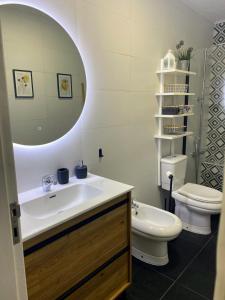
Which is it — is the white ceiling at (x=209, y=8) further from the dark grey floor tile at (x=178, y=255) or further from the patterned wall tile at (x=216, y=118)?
the dark grey floor tile at (x=178, y=255)

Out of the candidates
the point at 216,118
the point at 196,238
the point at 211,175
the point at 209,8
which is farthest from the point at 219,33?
the point at 196,238

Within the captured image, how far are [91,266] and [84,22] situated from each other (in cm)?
164

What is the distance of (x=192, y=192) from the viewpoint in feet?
8.41

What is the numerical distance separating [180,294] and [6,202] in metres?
1.63

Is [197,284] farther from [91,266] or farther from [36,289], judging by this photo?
[36,289]

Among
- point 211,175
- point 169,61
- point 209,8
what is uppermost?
point 209,8

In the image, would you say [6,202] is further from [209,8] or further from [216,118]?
[216,118]

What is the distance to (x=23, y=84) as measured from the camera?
55.6 inches

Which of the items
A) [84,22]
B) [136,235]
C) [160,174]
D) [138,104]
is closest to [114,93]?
[138,104]

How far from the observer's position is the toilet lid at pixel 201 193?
92.2 inches

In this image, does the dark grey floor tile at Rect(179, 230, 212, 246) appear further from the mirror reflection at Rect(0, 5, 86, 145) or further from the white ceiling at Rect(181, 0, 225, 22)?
the white ceiling at Rect(181, 0, 225, 22)

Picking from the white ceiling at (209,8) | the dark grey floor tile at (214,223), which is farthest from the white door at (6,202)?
the white ceiling at (209,8)

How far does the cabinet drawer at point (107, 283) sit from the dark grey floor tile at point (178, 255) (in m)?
0.47

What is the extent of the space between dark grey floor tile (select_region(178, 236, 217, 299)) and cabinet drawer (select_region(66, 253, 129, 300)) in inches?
21.5
